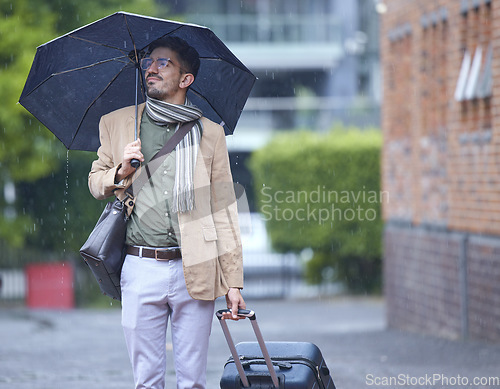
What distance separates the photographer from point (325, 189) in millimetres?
20688

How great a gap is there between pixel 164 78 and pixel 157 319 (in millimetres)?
1197

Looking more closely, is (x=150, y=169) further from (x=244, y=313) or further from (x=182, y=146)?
(x=244, y=313)

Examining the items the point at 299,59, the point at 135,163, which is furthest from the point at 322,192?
the point at 135,163

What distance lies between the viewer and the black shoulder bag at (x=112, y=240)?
4.27 meters

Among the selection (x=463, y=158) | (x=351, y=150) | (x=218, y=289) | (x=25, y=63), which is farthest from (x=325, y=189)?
(x=218, y=289)

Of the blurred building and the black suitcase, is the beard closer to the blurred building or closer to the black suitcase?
the black suitcase

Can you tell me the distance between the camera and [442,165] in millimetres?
10664

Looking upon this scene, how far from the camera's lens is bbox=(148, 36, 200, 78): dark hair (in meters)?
4.54

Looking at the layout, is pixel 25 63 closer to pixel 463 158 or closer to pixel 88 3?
pixel 88 3

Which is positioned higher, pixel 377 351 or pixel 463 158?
pixel 463 158

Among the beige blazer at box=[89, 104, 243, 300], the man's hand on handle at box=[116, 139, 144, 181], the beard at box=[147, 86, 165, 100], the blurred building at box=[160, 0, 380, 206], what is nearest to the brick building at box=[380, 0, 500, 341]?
the beige blazer at box=[89, 104, 243, 300]

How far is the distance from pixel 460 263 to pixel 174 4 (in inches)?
910

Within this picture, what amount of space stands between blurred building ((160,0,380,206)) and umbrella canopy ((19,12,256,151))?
27978 millimetres

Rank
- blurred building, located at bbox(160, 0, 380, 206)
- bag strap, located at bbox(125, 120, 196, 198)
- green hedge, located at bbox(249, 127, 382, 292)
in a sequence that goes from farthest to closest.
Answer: blurred building, located at bbox(160, 0, 380, 206) < green hedge, located at bbox(249, 127, 382, 292) < bag strap, located at bbox(125, 120, 196, 198)
